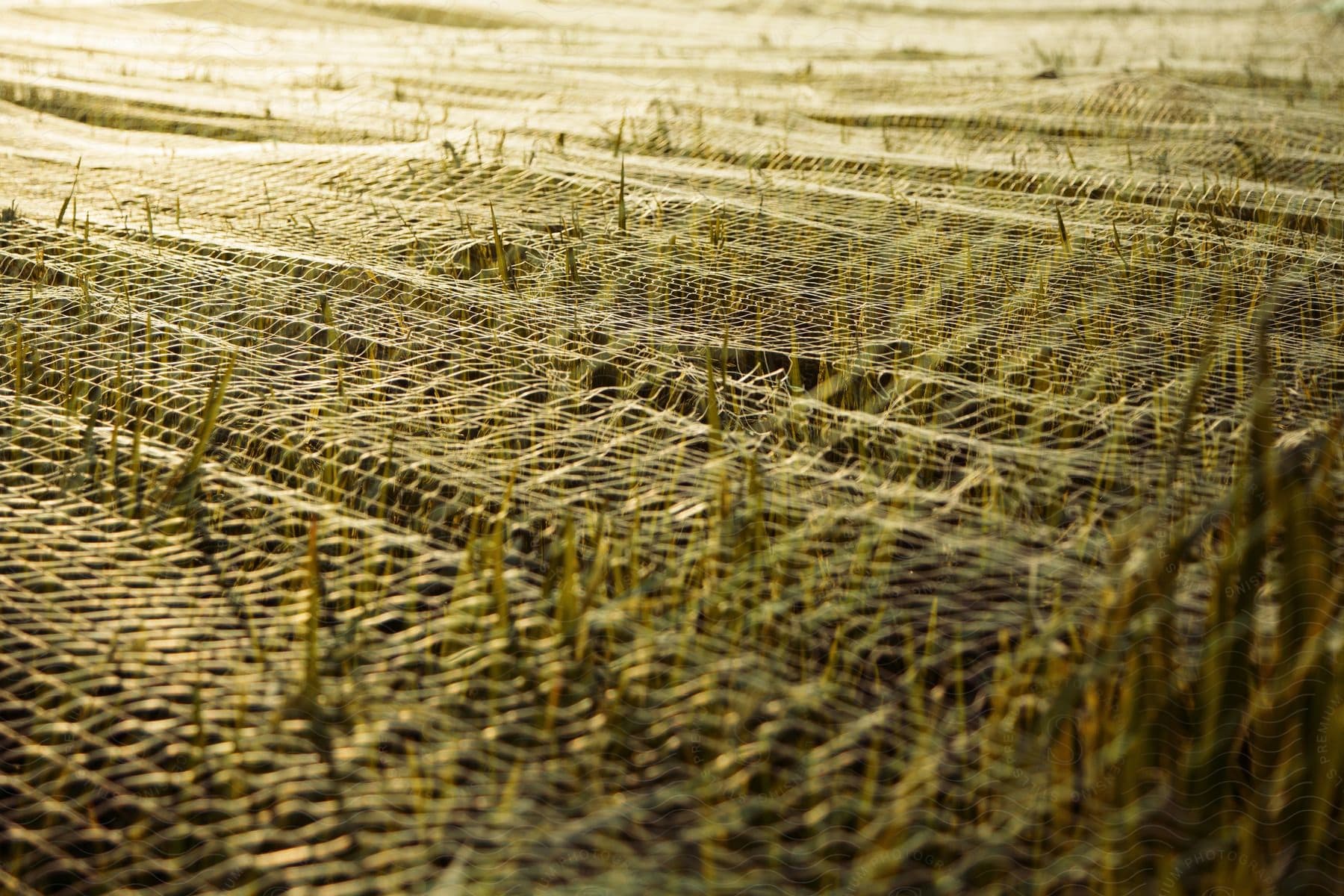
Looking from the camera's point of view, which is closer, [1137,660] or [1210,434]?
[1137,660]

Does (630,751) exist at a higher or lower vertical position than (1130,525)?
lower

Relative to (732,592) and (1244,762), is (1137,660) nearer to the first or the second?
(1244,762)

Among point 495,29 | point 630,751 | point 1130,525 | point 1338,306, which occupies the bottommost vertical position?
point 630,751

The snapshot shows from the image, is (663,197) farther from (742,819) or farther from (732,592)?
(742,819)

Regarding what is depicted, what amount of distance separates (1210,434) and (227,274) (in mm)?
1443

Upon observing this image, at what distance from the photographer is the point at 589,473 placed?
4.29ft

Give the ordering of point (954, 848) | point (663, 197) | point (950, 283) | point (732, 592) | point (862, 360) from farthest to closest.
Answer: point (663, 197) → point (950, 283) → point (862, 360) → point (732, 592) → point (954, 848)

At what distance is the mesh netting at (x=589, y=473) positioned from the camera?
0.86 meters

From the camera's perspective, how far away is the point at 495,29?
4.94 m

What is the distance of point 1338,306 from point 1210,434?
0.56 meters

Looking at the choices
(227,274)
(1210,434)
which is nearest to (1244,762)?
(1210,434)

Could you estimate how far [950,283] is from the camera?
1.88 m

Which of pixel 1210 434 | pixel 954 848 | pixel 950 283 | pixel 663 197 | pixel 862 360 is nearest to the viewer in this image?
pixel 954 848

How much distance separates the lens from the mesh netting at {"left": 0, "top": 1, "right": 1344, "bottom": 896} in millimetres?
861
